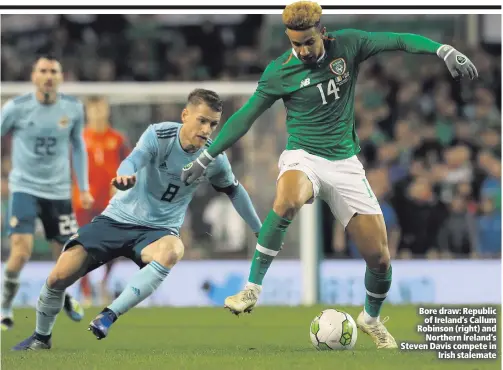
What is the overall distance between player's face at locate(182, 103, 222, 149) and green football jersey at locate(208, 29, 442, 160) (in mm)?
403

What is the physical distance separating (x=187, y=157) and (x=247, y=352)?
1.54 m

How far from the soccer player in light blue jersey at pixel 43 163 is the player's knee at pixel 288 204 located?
3.32 metres

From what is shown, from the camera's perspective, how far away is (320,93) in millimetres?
7914

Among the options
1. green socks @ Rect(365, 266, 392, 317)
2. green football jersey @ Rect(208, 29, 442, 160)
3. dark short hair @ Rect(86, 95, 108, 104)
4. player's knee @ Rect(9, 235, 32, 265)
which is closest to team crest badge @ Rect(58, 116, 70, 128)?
player's knee @ Rect(9, 235, 32, 265)

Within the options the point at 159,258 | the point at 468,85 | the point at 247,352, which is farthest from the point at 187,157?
the point at 468,85

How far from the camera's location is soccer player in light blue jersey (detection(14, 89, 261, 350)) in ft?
26.8

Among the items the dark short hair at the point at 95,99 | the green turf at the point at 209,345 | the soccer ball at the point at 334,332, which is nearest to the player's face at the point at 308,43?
the soccer ball at the point at 334,332

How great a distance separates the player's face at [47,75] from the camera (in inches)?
409

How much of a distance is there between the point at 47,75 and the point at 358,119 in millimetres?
6678

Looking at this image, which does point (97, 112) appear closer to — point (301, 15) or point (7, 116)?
point (7, 116)

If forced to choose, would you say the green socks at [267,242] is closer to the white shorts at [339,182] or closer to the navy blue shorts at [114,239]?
the white shorts at [339,182]

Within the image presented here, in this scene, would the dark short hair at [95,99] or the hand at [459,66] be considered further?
the dark short hair at [95,99]

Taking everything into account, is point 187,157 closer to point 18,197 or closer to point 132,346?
point 132,346

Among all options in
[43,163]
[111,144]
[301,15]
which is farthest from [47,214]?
[301,15]
